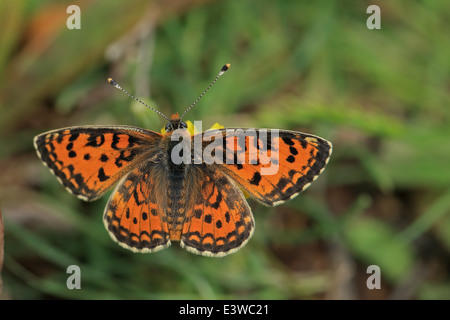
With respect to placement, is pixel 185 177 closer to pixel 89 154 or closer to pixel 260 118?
pixel 89 154

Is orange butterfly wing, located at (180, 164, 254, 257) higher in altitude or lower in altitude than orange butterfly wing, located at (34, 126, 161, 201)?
lower

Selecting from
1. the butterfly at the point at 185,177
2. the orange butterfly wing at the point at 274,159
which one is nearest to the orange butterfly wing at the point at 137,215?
the butterfly at the point at 185,177

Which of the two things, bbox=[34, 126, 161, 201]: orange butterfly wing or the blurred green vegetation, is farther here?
the blurred green vegetation

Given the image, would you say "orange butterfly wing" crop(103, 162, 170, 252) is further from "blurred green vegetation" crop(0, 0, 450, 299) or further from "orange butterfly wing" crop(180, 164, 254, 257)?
"blurred green vegetation" crop(0, 0, 450, 299)

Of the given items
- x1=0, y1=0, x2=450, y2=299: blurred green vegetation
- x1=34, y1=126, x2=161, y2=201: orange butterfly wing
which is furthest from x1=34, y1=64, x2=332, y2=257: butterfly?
x1=0, y1=0, x2=450, y2=299: blurred green vegetation

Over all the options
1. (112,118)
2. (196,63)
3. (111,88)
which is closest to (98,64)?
(111,88)

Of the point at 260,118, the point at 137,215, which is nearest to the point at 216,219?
the point at 137,215

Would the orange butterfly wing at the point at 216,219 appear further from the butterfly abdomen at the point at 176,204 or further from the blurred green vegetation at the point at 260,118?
A: the blurred green vegetation at the point at 260,118
